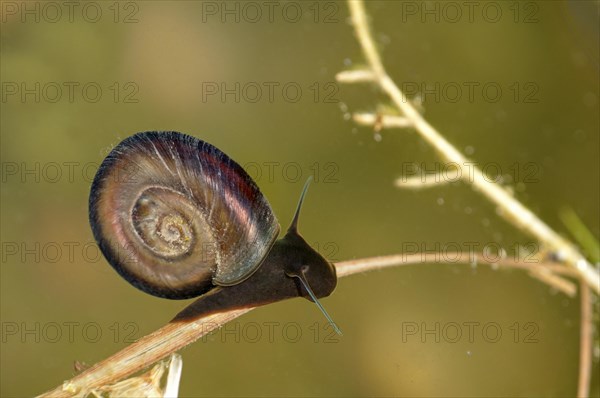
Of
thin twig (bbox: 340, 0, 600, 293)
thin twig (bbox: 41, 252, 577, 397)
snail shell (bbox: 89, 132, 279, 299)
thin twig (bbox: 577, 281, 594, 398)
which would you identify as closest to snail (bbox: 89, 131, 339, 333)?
snail shell (bbox: 89, 132, 279, 299)

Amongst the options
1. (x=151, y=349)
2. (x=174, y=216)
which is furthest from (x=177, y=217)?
(x=151, y=349)

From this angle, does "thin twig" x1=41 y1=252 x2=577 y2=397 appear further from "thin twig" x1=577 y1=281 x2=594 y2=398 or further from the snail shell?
"thin twig" x1=577 y1=281 x2=594 y2=398

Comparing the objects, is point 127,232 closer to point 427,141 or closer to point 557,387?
point 427,141

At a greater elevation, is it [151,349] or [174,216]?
[174,216]

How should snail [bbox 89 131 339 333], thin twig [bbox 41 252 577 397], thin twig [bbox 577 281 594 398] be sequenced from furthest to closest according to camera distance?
1. thin twig [bbox 577 281 594 398]
2. thin twig [bbox 41 252 577 397]
3. snail [bbox 89 131 339 333]

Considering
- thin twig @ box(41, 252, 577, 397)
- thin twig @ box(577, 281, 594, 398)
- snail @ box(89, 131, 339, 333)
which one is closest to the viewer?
snail @ box(89, 131, 339, 333)

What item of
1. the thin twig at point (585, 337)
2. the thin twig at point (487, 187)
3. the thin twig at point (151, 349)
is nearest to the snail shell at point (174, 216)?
the thin twig at point (151, 349)

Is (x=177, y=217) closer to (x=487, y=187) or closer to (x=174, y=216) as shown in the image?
(x=174, y=216)

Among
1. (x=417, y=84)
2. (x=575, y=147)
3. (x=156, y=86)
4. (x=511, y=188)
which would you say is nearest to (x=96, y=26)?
(x=156, y=86)
